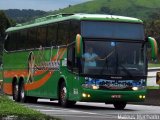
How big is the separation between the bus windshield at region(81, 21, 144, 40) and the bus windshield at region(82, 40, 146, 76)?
282 mm

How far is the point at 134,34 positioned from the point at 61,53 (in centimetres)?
309

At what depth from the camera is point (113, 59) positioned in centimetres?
2303

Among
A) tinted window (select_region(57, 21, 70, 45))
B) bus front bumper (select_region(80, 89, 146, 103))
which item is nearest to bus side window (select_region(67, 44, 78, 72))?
tinted window (select_region(57, 21, 70, 45))

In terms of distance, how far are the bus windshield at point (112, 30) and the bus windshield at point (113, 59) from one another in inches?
11.1

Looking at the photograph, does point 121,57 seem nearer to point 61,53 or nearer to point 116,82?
point 116,82

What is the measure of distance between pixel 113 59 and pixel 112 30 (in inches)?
47.0

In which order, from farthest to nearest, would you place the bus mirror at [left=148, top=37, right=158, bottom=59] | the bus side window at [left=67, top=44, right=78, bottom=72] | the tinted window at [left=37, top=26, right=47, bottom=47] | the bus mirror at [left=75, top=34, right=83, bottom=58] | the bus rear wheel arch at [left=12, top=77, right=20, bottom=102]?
1. the bus rear wheel arch at [left=12, top=77, right=20, bottom=102]
2. the tinted window at [left=37, top=26, right=47, bottom=47]
3. the bus side window at [left=67, top=44, right=78, bottom=72]
4. the bus mirror at [left=148, top=37, right=158, bottom=59]
5. the bus mirror at [left=75, top=34, right=83, bottom=58]

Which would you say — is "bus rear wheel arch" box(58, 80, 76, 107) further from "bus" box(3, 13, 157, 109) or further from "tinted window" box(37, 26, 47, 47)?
"tinted window" box(37, 26, 47, 47)

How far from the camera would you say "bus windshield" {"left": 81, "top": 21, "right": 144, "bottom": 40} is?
2327 cm

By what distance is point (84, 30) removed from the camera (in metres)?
23.2

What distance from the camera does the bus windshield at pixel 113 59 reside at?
22.9 m

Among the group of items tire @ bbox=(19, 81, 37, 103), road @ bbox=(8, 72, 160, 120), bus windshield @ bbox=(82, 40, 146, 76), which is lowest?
road @ bbox=(8, 72, 160, 120)

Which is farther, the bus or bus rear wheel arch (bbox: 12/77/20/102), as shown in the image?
bus rear wheel arch (bbox: 12/77/20/102)

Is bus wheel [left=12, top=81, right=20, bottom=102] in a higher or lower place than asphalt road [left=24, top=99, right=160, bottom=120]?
higher
